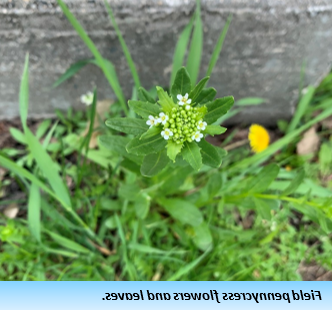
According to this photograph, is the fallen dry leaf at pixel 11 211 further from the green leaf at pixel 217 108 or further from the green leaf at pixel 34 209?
the green leaf at pixel 217 108

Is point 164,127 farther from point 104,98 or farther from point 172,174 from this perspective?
point 104,98

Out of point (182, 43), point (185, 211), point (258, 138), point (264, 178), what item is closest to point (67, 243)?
point (185, 211)

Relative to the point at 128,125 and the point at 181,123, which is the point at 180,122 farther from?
the point at 128,125

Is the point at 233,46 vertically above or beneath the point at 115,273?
above

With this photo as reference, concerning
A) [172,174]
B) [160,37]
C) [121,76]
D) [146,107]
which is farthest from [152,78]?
[146,107]

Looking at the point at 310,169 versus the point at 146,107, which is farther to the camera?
the point at 310,169

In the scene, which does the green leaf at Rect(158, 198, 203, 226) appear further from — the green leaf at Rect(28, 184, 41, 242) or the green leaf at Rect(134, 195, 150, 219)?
the green leaf at Rect(28, 184, 41, 242)

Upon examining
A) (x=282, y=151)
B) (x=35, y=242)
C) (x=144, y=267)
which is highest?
(x=282, y=151)
